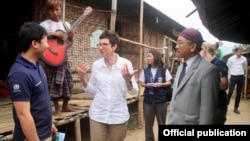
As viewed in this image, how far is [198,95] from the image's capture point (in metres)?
2.87

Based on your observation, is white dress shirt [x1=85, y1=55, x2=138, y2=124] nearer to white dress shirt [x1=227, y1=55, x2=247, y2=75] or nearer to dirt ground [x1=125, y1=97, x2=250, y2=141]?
dirt ground [x1=125, y1=97, x2=250, y2=141]

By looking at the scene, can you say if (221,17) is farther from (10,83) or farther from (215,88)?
(10,83)

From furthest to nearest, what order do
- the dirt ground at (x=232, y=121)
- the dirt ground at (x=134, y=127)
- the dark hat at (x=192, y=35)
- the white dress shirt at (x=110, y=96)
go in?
the dirt ground at (x=232, y=121) < the dirt ground at (x=134, y=127) < the white dress shirt at (x=110, y=96) < the dark hat at (x=192, y=35)

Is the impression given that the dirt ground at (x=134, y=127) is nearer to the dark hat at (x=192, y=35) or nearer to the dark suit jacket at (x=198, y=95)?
the dark suit jacket at (x=198, y=95)

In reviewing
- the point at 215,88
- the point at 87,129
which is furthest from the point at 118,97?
the point at 87,129

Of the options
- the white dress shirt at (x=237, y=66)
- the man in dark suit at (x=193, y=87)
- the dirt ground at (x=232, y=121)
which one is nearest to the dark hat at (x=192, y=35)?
the man in dark suit at (x=193, y=87)

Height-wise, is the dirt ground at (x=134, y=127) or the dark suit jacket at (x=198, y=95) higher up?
the dark suit jacket at (x=198, y=95)

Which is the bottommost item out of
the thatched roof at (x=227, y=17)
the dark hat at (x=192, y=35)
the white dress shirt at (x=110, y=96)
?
the white dress shirt at (x=110, y=96)

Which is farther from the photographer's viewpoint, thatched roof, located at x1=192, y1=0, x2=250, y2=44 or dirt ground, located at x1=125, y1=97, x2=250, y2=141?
dirt ground, located at x1=125, y1=97, x2=250, y2=141

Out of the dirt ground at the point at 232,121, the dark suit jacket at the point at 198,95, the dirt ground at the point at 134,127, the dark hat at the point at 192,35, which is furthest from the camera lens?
the dirt ground at the point at 232,121

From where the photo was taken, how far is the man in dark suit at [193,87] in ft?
9.19

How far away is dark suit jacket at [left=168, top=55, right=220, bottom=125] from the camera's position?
2.79 m

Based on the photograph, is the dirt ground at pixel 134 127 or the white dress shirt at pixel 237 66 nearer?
the dirt ground at pixel 134 127

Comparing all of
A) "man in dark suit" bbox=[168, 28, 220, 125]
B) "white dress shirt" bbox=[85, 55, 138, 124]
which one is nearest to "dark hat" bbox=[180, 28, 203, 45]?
"man in dark suit" bbox=[168, 28, 220, 125]
